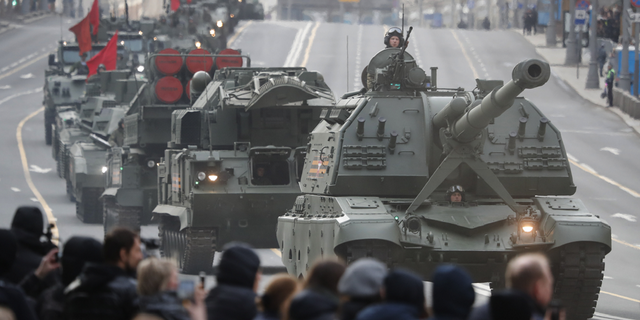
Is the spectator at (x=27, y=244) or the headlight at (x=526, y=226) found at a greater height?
the spectator at (x=27, y=244)

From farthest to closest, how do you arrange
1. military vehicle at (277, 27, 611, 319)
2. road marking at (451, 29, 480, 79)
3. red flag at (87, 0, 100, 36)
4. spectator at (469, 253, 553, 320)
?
road marking at (451, 29, 480, 79), red flag at (87, 0, 100, 36), military vehicle at (277, 27, 611, 319), spectator at (469, 253, 553, 320)

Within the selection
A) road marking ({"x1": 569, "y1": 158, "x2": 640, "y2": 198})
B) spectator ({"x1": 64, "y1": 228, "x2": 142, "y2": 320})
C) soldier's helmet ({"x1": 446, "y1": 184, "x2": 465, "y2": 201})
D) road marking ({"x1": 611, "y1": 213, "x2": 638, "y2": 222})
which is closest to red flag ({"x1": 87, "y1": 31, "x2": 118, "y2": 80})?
road marking ({"x1": 569, "y1": 158, "x2": 640, "y2": 198})

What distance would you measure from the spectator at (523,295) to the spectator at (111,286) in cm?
218

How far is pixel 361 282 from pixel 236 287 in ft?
3.05

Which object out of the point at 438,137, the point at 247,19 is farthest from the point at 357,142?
the point at 247,19

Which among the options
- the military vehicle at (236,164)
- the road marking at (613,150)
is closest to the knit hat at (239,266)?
the military vehicle at (236,164)

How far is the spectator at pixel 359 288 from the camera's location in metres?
6.21

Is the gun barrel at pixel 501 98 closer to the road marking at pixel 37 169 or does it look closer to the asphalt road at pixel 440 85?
the asphalt road at pixel 440 85

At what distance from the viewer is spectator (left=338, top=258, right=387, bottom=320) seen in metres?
6.21

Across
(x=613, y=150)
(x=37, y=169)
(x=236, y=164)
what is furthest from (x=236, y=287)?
(x=37, y=169)

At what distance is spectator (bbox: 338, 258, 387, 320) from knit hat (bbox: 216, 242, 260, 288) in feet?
2.26

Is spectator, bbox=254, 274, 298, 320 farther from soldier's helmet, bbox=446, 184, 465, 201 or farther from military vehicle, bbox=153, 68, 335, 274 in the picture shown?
military vehicle, bbox=153, 68, 335, 274

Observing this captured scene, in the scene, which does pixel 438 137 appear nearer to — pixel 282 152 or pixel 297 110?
pixel 282 152

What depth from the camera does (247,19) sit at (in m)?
69.9
